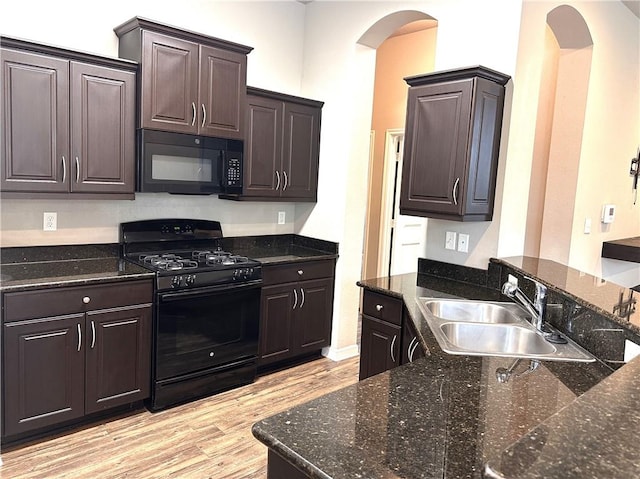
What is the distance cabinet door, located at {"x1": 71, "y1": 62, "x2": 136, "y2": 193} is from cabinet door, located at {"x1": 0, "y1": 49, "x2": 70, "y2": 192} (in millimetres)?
60

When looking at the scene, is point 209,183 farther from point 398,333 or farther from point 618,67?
point 618,67

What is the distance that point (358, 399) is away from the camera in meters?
1.42

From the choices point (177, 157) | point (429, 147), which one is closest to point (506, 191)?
point (429, 147)

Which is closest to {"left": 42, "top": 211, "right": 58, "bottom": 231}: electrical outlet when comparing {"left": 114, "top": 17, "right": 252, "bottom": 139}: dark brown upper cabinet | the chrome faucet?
{"left": 114, "top": 17, "right": 252, "bottom": 139}: dark brown upper cabinet

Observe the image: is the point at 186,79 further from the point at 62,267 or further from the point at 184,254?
the point at 62,267

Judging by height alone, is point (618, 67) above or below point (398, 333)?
above

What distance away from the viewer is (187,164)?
3.37 m

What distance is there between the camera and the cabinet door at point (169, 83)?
301 centimetres

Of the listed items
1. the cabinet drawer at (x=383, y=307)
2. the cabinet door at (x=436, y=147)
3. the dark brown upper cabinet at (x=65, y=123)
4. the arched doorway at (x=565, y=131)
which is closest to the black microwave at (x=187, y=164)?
the dark brown upper cabinet at (x=65, y=123)

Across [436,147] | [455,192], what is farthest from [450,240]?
[436,147]

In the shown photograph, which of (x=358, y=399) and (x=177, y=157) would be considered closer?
(x=358, y=399)

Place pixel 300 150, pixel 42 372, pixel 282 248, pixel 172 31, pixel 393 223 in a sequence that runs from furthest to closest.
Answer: pixel 393 223 < pixel 282 248 < pixel 300 150 < pixel 172 31 < pixel 42 372

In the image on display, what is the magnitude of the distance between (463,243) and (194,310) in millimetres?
1791

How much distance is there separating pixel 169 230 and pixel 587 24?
3311 mm
